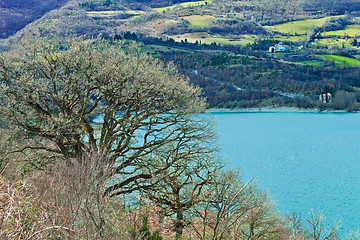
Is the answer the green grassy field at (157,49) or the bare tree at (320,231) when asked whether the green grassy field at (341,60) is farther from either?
the bare tree at (320,231)

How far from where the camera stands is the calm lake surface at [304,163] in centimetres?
2394

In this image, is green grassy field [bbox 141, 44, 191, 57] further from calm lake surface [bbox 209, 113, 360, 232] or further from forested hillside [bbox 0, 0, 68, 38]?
calm lake surface [bbox 209, 113, 360, 232]

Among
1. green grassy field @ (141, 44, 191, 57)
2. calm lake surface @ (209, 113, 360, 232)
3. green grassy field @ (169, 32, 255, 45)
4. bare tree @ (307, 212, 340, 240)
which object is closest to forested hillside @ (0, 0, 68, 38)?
green grassy field @ (141, 44, 191, 57)

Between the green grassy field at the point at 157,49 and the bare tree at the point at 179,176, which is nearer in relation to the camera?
the bare tree at the point at 179,176

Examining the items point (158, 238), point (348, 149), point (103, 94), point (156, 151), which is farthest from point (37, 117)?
point (348, 149)

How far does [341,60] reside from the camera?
134 metres

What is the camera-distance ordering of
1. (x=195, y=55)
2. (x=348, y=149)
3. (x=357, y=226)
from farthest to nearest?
1. (x=195, y=55)
2. (x=348, y=149)
3. (x=357, y=226)

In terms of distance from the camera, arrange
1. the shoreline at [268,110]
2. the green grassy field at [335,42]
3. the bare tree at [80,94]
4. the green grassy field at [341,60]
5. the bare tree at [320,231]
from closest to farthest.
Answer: the bare tree at [80,94]
the bare tree at [320,231]
the shoreline at [268,110]
the green grassy field at [341,60]
the green grassy field at [335,42]

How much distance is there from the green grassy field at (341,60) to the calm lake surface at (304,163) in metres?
74.4

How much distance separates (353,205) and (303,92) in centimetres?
8469

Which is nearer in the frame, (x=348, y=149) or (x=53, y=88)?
(x=53, y=88)

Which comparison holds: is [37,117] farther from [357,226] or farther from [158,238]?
[357,226]

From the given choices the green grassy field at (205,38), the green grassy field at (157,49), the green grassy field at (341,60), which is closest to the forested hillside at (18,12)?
the green grassy field at (157,49)

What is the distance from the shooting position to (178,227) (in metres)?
15.2
